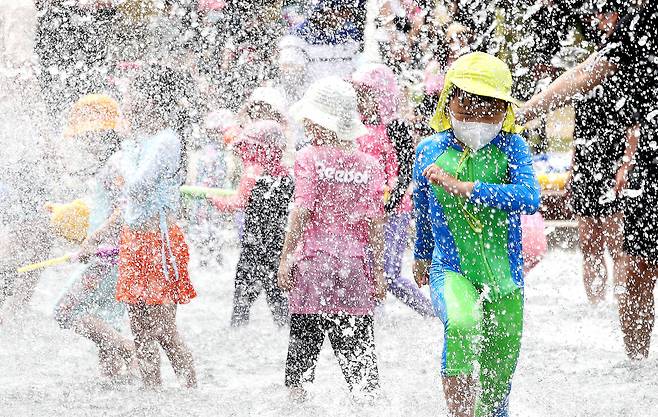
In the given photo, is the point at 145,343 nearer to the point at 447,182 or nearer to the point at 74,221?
the point at 74,221

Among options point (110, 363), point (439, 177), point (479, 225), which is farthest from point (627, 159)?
point (110, 363)

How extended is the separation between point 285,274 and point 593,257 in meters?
2.63

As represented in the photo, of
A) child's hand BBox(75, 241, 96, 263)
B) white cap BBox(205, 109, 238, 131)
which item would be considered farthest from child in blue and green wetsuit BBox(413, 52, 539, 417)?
white cap BBox(205, 109, 238, 131)

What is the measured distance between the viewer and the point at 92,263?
207 inches

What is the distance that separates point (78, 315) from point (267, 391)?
0.98 metres

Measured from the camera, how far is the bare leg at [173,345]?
4950 millimetres

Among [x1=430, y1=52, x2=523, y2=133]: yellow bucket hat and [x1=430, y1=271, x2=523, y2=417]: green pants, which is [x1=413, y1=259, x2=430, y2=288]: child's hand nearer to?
[x1=430, y1=271, x2=523, y2=417]: green pants

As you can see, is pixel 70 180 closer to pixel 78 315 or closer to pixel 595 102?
pixel 78 315

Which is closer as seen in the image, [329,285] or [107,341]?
[329,285]

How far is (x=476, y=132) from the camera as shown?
370cm

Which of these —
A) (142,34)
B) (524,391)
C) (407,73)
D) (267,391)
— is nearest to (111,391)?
(267,391)

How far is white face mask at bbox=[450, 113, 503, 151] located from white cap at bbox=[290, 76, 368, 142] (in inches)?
38.6

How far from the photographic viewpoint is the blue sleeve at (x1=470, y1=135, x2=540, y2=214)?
3.60 meters

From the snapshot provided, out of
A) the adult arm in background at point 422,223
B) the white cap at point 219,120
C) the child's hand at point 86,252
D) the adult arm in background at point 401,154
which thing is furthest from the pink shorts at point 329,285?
the white cap at point 219,120
